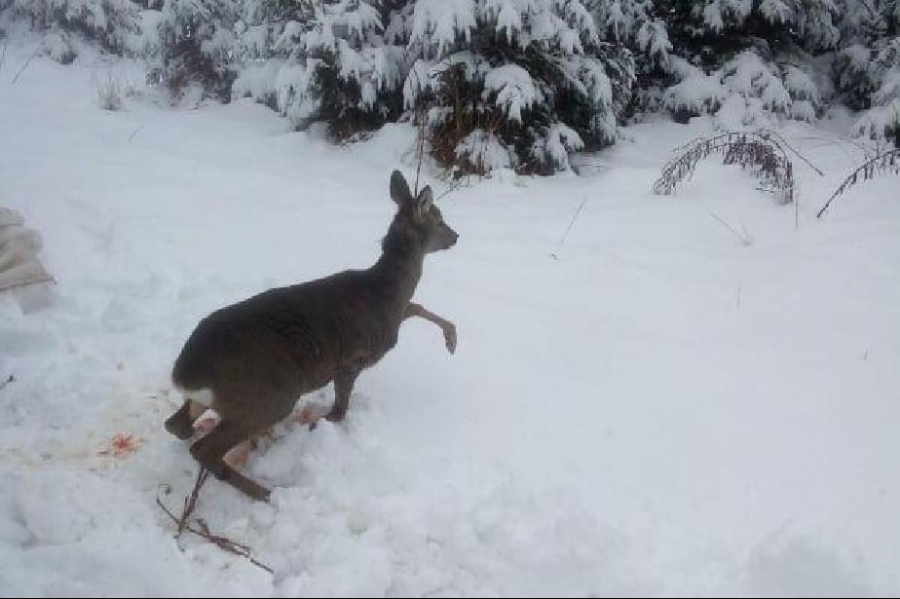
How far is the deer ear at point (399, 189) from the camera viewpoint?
13.3ft

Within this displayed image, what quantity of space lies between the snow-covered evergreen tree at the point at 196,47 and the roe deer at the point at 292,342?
7.73 m

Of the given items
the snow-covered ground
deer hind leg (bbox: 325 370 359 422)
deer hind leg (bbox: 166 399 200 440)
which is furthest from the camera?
deer hind leg (bbox: 325 370 359 422)

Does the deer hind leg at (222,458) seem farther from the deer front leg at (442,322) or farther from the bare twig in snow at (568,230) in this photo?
the bare twig in snow at (568,230)

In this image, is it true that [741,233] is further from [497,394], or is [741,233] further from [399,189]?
[399,189]

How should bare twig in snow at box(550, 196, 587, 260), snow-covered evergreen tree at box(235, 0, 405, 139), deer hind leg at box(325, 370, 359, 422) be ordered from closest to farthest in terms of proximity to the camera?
1. deer hind leg at box(325, 370, 359, 422)
2. bare twig in snow at box(550, 196, 587, 260)
3. snow-covered evergreen tree at box(235, 0, 405, 139)

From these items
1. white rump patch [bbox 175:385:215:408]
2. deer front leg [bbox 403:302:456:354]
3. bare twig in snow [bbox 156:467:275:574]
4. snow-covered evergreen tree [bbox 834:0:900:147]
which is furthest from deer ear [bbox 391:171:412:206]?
snow-covered evergreen tree [bbox 834:0:900:147]

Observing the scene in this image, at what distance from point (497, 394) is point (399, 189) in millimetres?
1270

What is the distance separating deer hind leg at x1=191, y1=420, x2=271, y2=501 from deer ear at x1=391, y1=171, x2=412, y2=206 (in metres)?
1.58

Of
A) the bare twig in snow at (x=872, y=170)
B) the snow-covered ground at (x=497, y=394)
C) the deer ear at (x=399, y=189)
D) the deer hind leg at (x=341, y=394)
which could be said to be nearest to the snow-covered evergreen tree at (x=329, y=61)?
the snow-covered ground at (x=497, y=394)

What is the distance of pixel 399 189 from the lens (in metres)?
4.09

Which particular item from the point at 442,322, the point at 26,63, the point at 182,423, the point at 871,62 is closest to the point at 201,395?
the point at 182,423

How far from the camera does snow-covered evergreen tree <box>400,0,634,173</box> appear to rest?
697 cm

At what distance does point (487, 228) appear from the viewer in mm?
6211

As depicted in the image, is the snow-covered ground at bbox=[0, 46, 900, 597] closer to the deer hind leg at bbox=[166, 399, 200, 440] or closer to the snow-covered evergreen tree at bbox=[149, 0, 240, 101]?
the deer hind leg at bbox=[166, 399, 200, 440]
